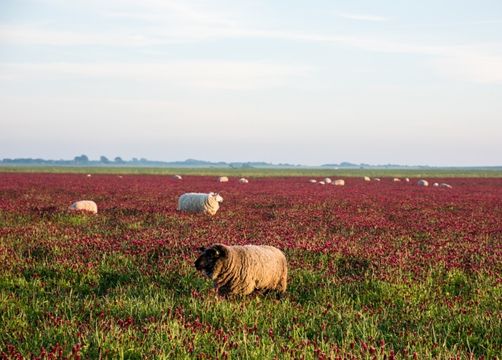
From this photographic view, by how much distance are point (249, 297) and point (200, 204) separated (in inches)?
426

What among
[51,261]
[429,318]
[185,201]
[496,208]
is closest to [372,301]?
[429,318]

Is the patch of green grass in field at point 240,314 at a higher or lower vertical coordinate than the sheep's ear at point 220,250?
lower

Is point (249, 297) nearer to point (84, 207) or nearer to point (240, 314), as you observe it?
point (240, 314)

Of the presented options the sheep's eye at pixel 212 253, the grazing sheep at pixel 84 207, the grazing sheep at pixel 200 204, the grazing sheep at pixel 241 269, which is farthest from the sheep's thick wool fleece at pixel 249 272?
the grazing sheep at pixel 84 207

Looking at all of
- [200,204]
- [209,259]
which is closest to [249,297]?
[209,259]

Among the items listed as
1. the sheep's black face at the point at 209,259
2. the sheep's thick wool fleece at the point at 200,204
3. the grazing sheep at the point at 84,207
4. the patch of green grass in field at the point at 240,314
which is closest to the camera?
the patch of green grass in field at the point at 240,314

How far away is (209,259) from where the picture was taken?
21.7 feet

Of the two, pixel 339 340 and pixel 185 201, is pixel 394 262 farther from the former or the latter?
pixel 185 201

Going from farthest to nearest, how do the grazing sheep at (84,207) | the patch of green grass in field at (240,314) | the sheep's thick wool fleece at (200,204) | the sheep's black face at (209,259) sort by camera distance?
the sheep's thick wool fleece at (200,204) → the grazing sheep at (84,207) → the sheep's black face at (209,259) → the patch of green grass in field at (240,314)

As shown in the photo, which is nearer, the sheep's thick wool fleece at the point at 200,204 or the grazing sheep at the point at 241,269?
the grazing sheep at the point at 241,269

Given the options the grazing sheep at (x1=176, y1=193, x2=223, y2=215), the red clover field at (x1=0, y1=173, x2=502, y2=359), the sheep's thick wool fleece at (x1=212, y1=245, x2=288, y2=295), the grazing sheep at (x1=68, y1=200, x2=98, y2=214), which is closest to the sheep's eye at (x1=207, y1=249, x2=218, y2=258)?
the sheep's thick wool fleece at (x1=212, y1=245, x2=288, y2=295)

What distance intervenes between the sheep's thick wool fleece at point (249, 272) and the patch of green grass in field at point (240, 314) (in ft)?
0.63

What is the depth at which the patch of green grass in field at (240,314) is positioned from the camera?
→ 482 cm

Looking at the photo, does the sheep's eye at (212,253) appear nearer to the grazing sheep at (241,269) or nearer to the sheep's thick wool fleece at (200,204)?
the grazing sheep at (241,269)
